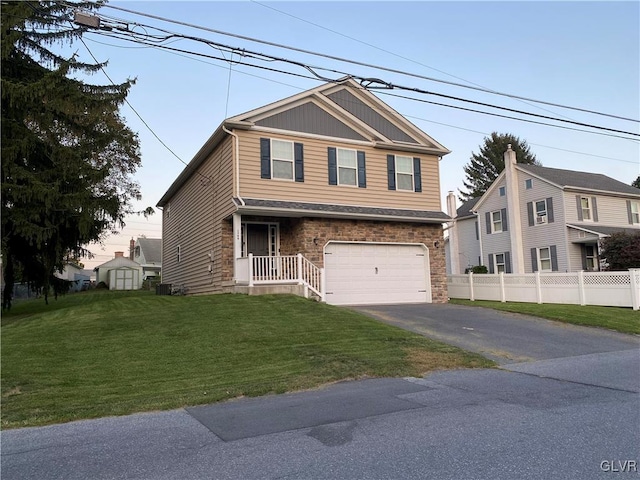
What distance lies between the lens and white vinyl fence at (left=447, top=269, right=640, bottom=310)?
1553cm

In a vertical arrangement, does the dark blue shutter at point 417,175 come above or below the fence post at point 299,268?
above

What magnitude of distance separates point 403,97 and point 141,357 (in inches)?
326

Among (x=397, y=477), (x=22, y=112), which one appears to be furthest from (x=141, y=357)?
(x=22, y=112)

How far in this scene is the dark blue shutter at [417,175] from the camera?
1872 centimetres

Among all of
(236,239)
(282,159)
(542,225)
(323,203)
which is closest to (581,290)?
(323,203)

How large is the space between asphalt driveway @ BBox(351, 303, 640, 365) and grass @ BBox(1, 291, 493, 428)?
2.99 ft

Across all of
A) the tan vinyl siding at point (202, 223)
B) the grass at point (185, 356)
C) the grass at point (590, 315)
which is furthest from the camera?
the tan vinyl siding at point (202, 223)

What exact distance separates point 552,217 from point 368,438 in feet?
83.5

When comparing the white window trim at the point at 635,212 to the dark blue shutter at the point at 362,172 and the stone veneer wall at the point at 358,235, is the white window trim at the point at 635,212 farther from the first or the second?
the dark blue shutter at the point at 362,172

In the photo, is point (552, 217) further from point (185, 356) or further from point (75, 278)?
point (75, 278)

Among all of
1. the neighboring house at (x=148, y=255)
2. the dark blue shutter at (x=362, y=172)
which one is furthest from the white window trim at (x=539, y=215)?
the neighboring house at (x=148, y=255)

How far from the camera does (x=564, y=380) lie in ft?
23.9

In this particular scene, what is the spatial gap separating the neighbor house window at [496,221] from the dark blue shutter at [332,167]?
55.4 feet

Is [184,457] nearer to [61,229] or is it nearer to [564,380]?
[564,380]
